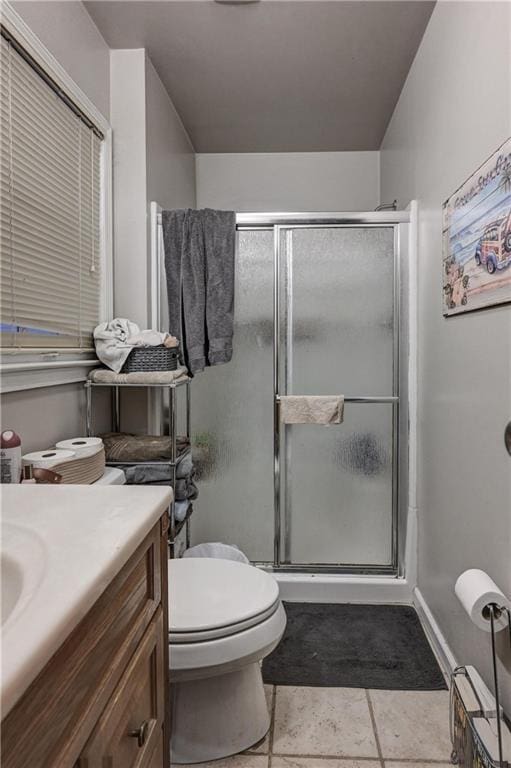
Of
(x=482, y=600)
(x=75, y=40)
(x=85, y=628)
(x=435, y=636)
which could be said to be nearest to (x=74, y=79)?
(x=75, y=40)

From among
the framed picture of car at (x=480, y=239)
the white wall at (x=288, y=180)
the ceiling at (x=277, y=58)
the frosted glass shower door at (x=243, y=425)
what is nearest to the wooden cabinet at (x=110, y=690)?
the framed picture of car at (x=480, y=239)

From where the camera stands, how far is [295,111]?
116 inches

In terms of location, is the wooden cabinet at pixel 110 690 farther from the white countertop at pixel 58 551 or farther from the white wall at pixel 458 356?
the white wall at pixel 458 356

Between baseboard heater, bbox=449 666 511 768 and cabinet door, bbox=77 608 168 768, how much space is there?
2.33 ft

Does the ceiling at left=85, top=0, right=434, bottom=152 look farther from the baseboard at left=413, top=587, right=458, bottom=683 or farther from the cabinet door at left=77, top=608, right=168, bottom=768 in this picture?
the baseboard at left=413, top=587, right=458, bottom=683

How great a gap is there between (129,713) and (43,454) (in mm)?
894

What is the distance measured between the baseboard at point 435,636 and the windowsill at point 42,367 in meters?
1.63

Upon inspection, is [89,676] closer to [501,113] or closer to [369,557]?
[501,113]

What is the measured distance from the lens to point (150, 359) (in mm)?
2061

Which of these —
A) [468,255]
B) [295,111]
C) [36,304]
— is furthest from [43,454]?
[295,111]

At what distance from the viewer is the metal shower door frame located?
7.77 ft

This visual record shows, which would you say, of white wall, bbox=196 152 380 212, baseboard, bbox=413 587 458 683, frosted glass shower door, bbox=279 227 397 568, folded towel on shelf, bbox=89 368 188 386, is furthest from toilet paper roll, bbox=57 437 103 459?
white wall, bbox=196 152 380 212

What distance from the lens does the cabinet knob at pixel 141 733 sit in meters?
0.84

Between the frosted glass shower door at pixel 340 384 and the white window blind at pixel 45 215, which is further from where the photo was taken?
the frosted glass shower door at pixel 340 384
